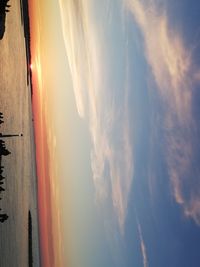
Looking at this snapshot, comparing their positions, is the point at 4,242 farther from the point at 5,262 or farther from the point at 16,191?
the point at 16,191

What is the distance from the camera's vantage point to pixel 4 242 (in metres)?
18.6

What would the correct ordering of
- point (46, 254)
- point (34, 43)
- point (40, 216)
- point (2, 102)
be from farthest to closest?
1. point (40, 216)
2. point (46, 254)
3. point (34, 43)
4. point (2, 102)

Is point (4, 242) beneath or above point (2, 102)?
beneath

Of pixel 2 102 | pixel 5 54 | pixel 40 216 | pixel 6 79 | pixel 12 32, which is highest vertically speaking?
pixel 12 32

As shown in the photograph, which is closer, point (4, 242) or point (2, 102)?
point (4, 242)

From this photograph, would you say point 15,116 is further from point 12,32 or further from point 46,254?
point 46,254

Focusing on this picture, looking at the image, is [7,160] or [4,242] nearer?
[4,242]

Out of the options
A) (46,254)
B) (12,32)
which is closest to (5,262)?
(12,32)

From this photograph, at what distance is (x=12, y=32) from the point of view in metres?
25.1

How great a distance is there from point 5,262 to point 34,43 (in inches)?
872

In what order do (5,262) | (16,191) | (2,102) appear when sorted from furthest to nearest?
1. (16,191)
2. (2,102)
3. (5,262)

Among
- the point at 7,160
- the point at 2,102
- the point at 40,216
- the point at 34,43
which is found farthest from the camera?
the point at 40,216

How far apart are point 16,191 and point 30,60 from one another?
48.9 ft

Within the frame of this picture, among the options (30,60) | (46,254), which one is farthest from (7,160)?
(46,254)
